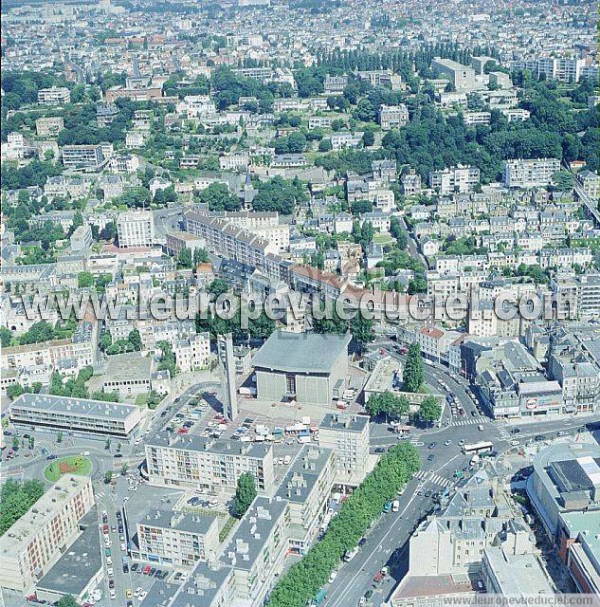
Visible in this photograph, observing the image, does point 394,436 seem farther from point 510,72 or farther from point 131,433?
point 510,72

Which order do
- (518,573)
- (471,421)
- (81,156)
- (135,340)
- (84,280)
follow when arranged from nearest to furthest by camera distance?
(518,573) → (471,421) → (135,340) → (84,280) → (81,156)

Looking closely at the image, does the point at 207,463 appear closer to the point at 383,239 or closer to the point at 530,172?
the point at 383,239

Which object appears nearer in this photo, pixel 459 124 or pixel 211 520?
pixel 211 520

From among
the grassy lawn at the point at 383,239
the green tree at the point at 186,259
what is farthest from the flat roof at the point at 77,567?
the grassy lawn at the point at 383,239

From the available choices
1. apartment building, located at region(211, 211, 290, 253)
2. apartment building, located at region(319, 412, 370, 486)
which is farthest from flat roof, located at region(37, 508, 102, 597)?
apartment building, located at region(211, 211, 290, 253)

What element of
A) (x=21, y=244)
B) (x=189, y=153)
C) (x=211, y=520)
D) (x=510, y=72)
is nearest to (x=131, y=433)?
(x=211, y=520)

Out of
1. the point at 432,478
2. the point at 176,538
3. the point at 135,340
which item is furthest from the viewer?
the point at 135,340

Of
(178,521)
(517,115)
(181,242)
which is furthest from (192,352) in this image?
(517,115)
